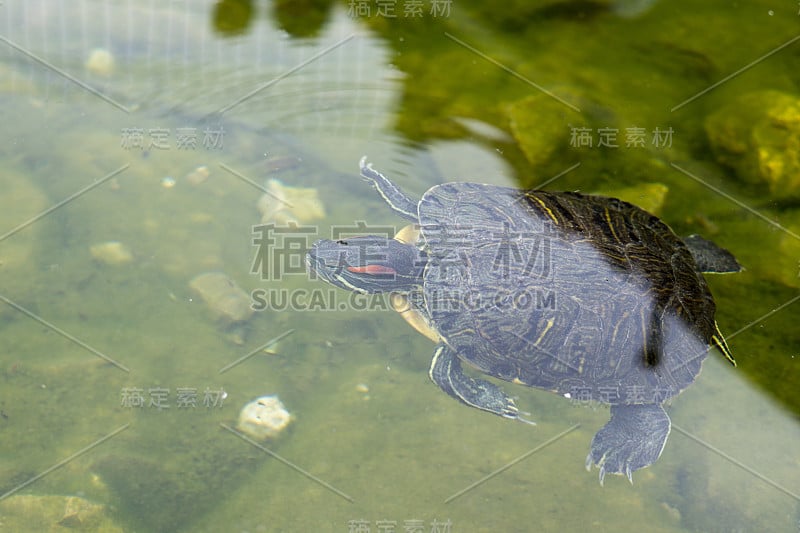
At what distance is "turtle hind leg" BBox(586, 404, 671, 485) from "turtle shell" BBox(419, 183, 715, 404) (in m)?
0.15

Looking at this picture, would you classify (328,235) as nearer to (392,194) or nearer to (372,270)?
(392,194)

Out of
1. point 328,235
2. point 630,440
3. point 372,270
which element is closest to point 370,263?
point 372,270

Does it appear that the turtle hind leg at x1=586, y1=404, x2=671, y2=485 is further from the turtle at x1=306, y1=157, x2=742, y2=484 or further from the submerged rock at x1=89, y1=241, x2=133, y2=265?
the submerged rock at x1=89, y1=241, x2=133, y2=265

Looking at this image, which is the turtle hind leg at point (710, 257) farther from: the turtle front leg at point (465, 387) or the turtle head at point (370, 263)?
the turtle head at point (370, 263)

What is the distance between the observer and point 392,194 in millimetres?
4328

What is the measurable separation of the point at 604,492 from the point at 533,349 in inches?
34.8

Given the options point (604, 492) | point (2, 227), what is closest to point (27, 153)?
point (2, 227)

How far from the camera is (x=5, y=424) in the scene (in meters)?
3.31

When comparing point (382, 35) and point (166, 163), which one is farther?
point (382, 35)

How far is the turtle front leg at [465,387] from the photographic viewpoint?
3.48m

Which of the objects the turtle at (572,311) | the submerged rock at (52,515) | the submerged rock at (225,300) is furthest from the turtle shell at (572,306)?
the submerged rock at (52,515)

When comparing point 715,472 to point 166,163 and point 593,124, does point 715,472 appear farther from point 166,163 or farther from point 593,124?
point 166,163

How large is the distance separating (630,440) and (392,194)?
216 cm

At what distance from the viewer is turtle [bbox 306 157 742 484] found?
3.23 metres
